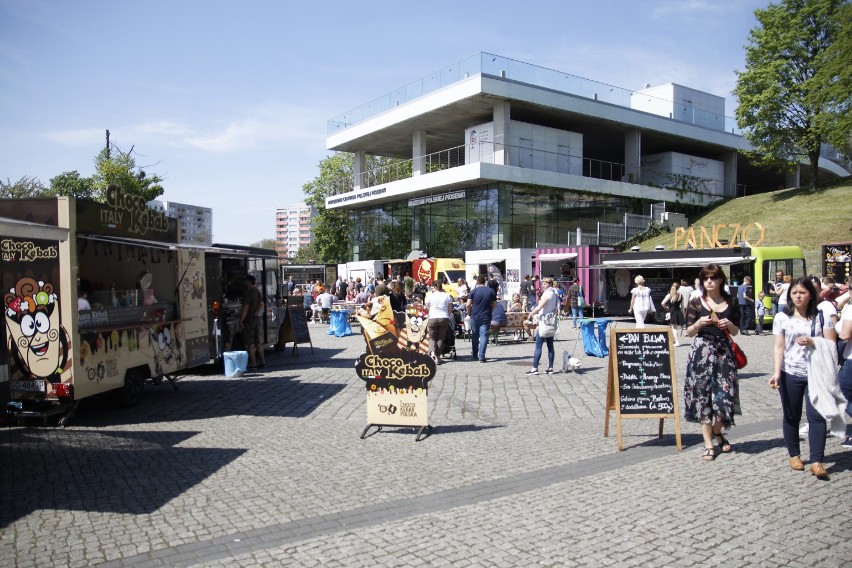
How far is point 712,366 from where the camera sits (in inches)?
248

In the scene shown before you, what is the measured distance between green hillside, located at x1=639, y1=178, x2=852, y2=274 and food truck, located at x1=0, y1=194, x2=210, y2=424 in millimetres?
28777

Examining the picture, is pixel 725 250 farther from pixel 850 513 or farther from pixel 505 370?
pixel 850 513

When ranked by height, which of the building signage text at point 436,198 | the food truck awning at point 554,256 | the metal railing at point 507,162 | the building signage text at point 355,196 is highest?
the metal railing at point 507,162

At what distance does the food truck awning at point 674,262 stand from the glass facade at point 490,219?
1288 cm

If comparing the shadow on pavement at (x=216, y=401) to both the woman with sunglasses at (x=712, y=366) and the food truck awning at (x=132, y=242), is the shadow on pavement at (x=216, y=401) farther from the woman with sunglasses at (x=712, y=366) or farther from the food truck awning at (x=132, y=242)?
the woman with sunglasses at (x=712, y=366)

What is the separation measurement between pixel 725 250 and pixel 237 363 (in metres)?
16.1

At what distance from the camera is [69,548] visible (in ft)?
14.4

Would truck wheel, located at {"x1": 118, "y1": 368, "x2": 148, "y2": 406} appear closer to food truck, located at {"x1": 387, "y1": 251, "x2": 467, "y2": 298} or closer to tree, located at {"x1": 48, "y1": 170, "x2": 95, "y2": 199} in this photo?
food truck, located at {"x1": 387, "y1": 251, "x2": 467, "y2": 298}

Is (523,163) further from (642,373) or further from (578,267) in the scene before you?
(642,373)

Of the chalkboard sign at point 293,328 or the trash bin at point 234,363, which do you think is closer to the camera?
the trash bin at point 234,363

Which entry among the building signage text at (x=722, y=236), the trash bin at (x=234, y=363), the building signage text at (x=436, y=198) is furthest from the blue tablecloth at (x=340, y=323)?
the building signage text at (x=436, y=198)

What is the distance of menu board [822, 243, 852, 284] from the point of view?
2123cm

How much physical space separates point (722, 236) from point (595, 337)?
26181mm

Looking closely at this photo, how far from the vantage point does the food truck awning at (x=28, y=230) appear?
5574 millimetres
